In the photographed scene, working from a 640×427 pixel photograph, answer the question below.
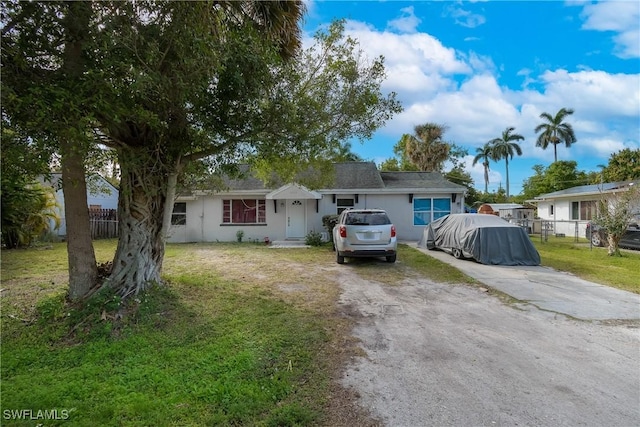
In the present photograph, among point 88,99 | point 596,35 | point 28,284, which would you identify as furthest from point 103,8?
point 596,35

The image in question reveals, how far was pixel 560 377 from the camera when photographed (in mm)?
3377

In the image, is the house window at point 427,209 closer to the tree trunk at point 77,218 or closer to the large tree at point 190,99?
the large tree at point 190,99

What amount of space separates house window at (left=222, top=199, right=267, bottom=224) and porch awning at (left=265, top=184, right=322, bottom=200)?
144cm

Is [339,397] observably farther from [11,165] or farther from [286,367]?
[11,165]

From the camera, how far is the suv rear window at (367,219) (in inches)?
386

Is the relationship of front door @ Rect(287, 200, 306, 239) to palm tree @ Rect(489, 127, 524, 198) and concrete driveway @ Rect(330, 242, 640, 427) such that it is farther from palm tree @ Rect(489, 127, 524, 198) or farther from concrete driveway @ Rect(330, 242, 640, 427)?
palm tree @ Rect(489, 127, 524, 198)

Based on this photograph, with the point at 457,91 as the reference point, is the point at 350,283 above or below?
below

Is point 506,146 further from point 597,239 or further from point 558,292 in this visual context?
point 558,292

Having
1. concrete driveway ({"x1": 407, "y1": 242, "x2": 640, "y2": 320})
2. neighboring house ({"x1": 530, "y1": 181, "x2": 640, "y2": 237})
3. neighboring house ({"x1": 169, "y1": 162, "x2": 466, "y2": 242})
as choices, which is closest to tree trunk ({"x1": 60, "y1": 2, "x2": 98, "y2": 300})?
concrete driveway ({"x1": 407, "y1": 242, "x2": 640, "y2": 320})

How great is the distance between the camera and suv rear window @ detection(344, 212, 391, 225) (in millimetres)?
9805

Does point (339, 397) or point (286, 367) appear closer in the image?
point (339, 397)

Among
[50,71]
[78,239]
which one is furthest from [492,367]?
[50,71]

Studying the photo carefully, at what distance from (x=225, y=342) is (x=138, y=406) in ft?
4.63

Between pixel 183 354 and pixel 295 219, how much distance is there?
13.1 m
